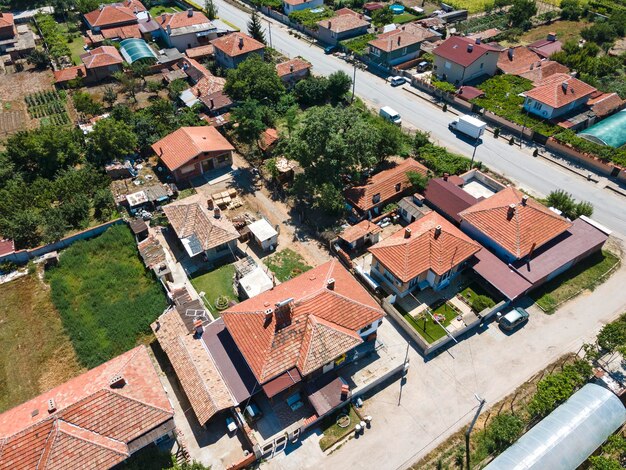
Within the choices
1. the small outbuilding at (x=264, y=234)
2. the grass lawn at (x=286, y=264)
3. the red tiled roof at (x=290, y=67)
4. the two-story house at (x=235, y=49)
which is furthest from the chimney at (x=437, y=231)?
the two-story house at (x=235, y=49)

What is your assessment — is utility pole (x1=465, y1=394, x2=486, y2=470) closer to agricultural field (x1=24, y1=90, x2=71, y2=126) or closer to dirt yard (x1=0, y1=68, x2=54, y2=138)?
agricultural field (x1=24, y1=90, x2=71, y2=126)

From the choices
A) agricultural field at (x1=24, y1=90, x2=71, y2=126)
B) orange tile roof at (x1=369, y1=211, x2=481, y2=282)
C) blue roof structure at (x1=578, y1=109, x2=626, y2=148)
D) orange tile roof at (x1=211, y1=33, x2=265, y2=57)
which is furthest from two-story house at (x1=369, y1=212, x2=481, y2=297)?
agricultural field at (x1=24, y1=90, x2=71, y2=126)

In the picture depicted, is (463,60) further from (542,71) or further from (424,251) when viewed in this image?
(424,251)

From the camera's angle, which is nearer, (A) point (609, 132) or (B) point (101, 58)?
(A) point (609, 132)

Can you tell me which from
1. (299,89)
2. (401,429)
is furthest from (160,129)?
(401,429)

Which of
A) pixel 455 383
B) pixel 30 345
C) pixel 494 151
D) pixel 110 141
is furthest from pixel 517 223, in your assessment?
pixel 110 141

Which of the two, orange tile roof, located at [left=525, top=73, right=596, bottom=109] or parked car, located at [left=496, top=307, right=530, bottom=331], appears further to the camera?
orange tile roof, located at [left=525, top=73, right=596, bottom=109]

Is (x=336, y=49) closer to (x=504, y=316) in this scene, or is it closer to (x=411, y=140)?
(x=411, y=140)
